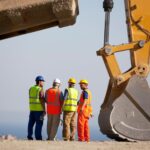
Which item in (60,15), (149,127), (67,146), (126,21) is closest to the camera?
(60,15)

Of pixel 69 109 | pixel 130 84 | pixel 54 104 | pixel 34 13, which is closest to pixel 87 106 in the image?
pixel 69 109

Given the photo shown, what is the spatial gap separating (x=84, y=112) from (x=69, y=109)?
2.85 feet

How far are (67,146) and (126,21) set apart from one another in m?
3.10

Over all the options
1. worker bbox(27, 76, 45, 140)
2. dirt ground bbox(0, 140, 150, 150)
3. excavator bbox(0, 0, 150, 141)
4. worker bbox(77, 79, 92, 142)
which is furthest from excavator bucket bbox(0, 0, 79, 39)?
worker bbox(77, 79, 92, 142)

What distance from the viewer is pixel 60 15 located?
3188mm

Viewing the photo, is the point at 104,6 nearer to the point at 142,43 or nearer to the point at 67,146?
the point at 142,43

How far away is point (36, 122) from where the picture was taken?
40.9 ft

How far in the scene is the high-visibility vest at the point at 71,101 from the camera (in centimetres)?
Answer: 1246

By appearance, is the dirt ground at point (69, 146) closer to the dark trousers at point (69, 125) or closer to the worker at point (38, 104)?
the dark trousers at point (69, 125)

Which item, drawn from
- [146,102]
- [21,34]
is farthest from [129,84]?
[21,34]

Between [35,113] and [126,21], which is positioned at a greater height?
[126,21]

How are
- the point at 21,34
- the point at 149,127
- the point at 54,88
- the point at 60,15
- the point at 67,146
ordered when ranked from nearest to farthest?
the point at 60,15, the point at 21,34, the point at 67,146, the point at 149,127, the point at 54,88

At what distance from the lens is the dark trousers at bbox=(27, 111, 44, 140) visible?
12.4m

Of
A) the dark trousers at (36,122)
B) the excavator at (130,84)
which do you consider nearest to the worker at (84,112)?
the dark trousers at (36,122)
